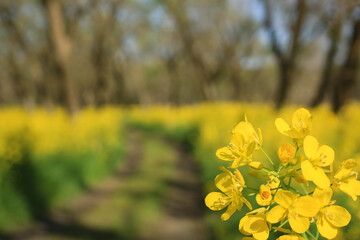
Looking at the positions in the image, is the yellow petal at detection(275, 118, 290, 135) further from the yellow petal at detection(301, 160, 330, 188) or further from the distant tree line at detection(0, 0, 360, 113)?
the distant tree line at detection(0, 0, 360, 113)

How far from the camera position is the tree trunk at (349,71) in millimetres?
7275

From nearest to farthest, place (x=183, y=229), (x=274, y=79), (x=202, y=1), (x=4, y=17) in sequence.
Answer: (x=183, y=229), (x=4, y=17), (x=202, y=1), (x=274, y=79)

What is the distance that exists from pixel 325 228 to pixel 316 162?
0.18m

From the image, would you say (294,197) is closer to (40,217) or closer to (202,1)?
(40,217)

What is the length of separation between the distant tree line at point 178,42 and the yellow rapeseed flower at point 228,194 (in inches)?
184

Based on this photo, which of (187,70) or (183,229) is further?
(187,70)

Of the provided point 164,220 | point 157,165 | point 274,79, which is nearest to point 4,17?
point 157,165

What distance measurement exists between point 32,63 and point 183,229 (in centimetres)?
2407

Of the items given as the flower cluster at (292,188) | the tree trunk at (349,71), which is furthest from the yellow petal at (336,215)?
the tree trunk at (349,71)

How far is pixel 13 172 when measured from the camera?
565 cm

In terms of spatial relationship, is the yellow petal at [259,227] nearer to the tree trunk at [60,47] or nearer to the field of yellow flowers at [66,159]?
the field of yellow flowers at [66,159]

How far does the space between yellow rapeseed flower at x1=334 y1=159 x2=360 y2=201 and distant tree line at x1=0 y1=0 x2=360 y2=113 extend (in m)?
4.54

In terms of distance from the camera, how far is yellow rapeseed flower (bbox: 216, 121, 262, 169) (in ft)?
2.68

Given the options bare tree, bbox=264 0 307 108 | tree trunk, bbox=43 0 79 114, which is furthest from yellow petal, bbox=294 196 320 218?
bare tree, bbox=264 0 307 108
